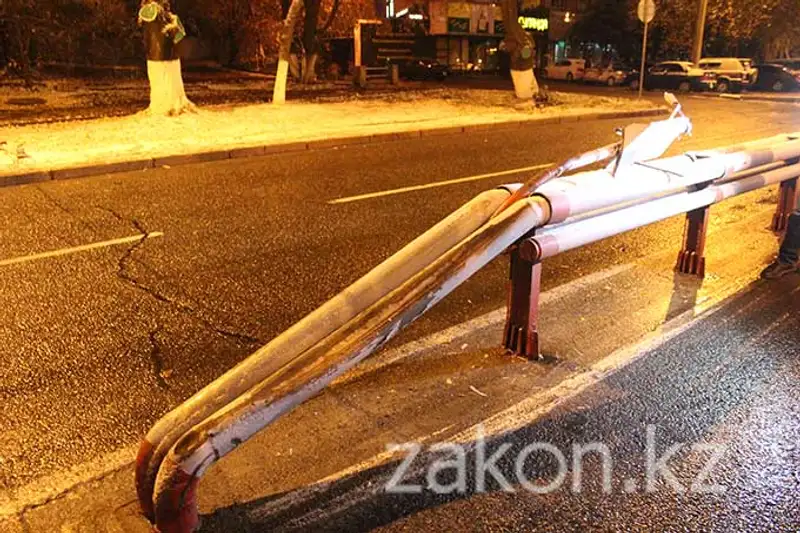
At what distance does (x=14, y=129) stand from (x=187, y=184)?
6.23m

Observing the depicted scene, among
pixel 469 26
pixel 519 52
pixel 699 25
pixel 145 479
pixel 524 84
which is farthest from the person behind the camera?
pixel 469 26

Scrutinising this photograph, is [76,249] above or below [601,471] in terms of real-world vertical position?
above

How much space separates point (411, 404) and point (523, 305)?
0.94 metres

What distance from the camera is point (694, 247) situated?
5.91 metres

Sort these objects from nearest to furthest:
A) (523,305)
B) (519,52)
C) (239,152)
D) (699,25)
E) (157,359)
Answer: (523,305) < (157,359) < (239,152) < (519,52) < (699,25)

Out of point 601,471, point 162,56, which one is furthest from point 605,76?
point 601,471

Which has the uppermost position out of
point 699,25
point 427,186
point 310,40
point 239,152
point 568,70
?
point 699,25

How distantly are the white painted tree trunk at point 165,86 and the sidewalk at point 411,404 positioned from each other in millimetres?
11625

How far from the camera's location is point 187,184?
9703 millimetres

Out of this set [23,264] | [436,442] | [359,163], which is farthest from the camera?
[359,163]

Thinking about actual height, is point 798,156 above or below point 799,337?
above

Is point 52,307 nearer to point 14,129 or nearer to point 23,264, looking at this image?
point 23,264

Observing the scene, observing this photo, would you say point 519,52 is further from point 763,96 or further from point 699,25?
point 763,96

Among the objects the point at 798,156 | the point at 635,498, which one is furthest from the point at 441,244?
the point at 798,156
